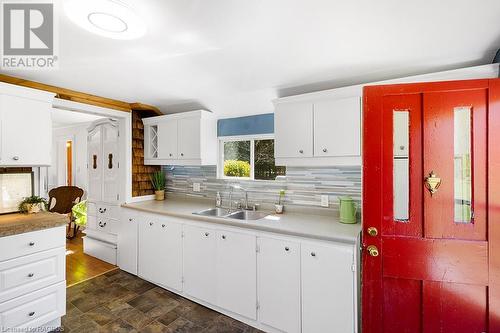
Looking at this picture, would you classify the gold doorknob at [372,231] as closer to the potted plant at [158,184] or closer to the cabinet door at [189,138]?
the cabinet door at [189,138]

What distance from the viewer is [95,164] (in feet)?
12.4

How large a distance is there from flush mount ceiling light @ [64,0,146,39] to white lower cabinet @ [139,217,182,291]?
5.94 feet

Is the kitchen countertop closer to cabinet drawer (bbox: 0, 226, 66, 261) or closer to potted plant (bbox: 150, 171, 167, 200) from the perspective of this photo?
cabinet drawer (bbox: 0, 226, 66, 261)

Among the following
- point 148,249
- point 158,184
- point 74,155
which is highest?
point 74,155

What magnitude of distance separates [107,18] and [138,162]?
242 cm

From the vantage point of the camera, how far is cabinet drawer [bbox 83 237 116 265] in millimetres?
3418

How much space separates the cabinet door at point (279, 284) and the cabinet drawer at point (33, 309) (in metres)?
1.72

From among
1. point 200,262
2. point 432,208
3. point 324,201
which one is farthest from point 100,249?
point 432,208

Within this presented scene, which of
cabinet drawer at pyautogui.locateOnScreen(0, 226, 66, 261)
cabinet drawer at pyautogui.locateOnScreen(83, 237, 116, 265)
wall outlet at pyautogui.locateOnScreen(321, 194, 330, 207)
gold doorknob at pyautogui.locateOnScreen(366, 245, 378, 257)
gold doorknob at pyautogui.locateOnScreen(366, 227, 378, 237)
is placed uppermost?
wall outlet at pyautogui.locateOnScreen(321, 194, 330, 207)

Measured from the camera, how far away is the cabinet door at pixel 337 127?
2.09 m

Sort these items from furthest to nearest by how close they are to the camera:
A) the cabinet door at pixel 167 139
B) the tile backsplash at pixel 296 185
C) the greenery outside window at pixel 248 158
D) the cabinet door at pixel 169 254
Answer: the cabinet door at pixel 167 139
the greenery outside window at pixel 248 158
the cabinet door at pixel 169 254
the tile backsplash at pixel 296 185

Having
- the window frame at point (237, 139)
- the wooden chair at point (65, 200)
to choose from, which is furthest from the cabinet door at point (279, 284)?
the wooden chair at point (65, 200)

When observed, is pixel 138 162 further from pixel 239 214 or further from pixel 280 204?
pixel 280 204

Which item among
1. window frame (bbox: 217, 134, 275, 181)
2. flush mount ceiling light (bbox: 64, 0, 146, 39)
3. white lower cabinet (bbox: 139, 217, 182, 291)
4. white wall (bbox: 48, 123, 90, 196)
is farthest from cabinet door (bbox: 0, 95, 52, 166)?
white wall (bbox: 48, 123, 90, 196)
